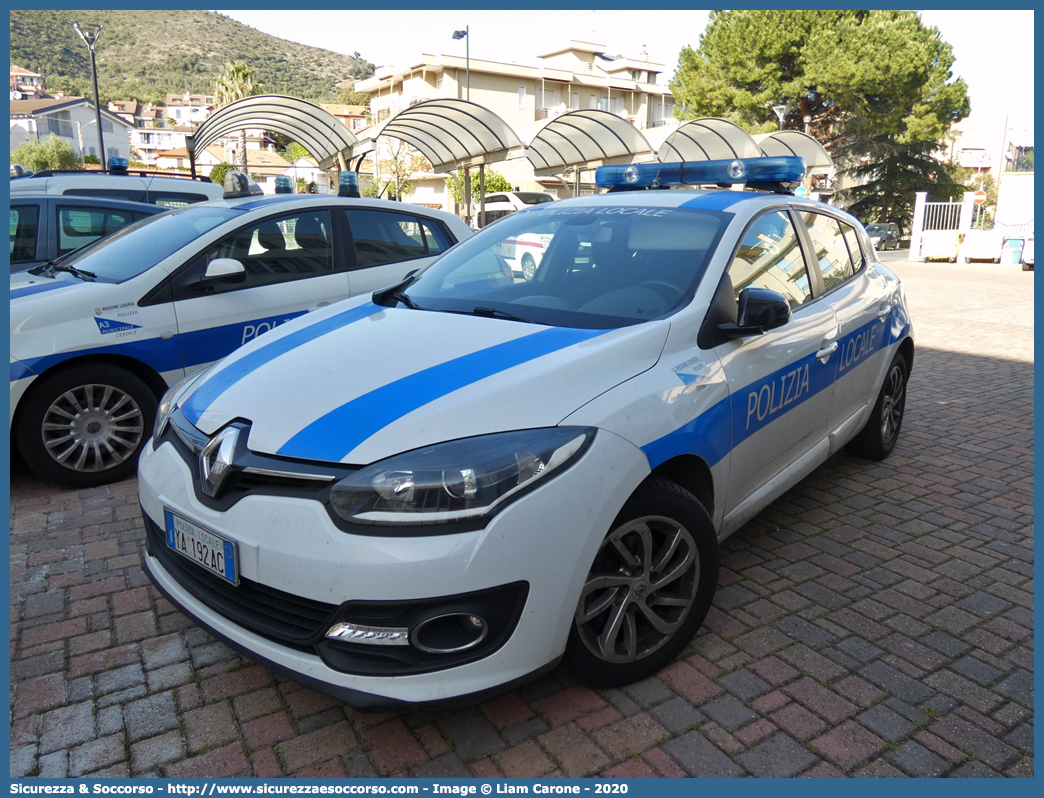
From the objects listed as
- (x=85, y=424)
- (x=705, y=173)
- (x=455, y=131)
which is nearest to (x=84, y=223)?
(x=85, y=424)

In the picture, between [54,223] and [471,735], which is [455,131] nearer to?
[54,223]

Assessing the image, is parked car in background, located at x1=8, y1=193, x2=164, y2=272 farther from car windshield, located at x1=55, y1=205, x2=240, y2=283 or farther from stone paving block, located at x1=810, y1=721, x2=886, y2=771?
stone paving block, located at x1=810, y1=721, x2=886, y2=771

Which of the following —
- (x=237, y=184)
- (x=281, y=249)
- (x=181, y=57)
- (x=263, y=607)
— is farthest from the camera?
(x=181, y=57)

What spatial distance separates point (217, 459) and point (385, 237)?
3.70 meters

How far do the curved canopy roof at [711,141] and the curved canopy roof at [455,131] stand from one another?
4973mm

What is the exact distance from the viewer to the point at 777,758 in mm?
2354

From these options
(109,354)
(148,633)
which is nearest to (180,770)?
(148,633)

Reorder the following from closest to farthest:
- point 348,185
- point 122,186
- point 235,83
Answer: point 348,185, point 122,186, point 235,83

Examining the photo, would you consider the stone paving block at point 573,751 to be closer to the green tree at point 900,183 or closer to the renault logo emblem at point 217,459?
the renault logo emblem at point 217,459

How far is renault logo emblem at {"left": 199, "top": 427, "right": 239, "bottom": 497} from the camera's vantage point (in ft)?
7.55

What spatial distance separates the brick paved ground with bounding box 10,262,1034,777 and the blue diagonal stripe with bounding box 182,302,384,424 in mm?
942

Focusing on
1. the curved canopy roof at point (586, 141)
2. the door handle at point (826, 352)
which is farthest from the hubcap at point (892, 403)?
the curved canopy roof at point (586, 141)

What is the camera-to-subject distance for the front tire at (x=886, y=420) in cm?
476

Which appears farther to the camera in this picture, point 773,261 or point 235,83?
point 235,83
